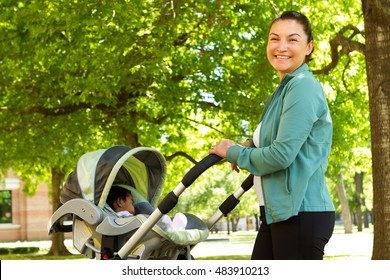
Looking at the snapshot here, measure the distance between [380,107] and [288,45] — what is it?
6.92 metres

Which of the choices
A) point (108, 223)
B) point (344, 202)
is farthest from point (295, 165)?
point (344, 202)

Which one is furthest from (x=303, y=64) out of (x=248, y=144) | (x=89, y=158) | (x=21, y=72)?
(x=21, y=72)

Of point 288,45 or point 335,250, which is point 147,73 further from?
point 288,45

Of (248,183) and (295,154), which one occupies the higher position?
(295,154)

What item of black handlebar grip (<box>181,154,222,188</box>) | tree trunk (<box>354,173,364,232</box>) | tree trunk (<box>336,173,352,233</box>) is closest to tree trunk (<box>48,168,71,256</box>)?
tree trunk (<box>336,173,352,233</box>)

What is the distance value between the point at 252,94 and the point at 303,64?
607 inches

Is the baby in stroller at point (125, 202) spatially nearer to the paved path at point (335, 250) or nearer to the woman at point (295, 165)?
the woman at point (295, 165)

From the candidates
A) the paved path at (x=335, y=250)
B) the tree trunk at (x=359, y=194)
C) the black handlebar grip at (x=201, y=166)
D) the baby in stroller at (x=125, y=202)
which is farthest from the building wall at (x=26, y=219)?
the black handlebar grip at (x=201, y=166)

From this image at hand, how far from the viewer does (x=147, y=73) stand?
631 inches

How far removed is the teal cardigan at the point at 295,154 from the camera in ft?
11.4

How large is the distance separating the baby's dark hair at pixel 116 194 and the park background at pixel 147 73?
19.8 feet

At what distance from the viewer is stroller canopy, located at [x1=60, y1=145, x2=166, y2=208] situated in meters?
6.36

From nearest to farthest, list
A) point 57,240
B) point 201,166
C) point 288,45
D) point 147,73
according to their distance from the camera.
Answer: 1. point 288,45
2. point 201,166
3. point 147,73
4. point 57,240

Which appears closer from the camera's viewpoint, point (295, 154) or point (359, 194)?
point (295, 154)
